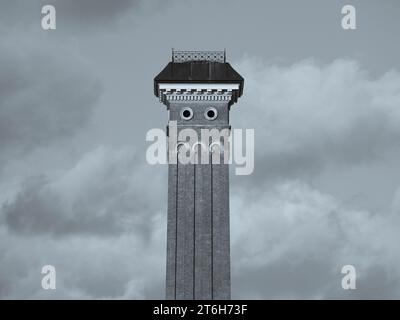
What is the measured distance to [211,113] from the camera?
191 feet

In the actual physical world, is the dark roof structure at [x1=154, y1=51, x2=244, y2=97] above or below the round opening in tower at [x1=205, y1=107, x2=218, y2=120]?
above

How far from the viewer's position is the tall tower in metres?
55.3

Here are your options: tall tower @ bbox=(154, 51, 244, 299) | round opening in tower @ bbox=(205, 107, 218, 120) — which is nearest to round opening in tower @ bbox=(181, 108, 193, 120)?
tall tower @ bbox=(154, 51, 244, 299)

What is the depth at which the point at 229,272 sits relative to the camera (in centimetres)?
5538

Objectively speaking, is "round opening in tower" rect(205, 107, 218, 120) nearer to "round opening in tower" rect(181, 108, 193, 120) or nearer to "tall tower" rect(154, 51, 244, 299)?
"tall tower" rect(154, 51, 244, 299)

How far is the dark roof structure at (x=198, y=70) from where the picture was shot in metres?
58.1

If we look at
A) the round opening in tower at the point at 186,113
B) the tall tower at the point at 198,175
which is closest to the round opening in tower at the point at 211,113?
the tall tower at the point at 198,175

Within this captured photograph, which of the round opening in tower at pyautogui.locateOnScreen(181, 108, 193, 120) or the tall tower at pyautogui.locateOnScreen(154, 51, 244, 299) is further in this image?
the round opening in tower at pyautogui.locateOnScreen(181, 108, 193, 120)

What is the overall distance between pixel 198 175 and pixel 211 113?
476 cm

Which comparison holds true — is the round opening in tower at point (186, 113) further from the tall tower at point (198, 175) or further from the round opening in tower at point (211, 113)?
the round opening in tower at point (211, 113)

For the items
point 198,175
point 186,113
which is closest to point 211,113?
point 186,113
